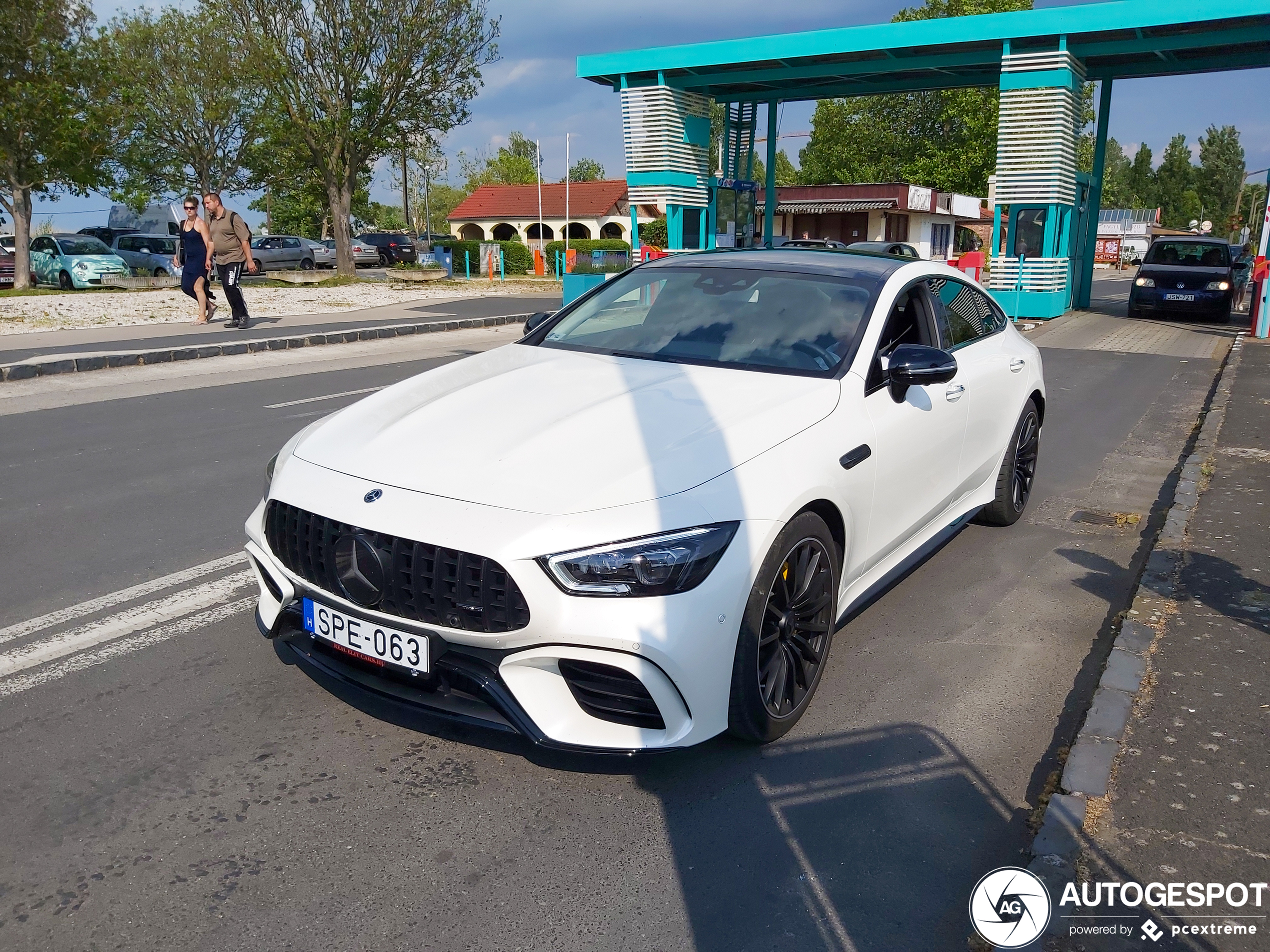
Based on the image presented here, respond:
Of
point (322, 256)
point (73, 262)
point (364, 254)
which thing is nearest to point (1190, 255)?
point (73, 262)

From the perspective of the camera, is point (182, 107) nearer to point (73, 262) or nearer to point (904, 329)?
point (73, 262)

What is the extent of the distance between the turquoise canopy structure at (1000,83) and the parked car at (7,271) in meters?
16.4

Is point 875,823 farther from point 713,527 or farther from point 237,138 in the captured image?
point 237,138

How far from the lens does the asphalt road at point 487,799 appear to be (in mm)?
2621

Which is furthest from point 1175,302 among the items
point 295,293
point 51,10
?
point 51,10

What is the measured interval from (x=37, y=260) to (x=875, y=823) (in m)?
31.4

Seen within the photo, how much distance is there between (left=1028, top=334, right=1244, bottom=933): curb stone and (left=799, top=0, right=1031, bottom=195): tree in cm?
5899

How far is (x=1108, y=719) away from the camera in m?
3.52

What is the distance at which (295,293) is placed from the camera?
84.7 feet

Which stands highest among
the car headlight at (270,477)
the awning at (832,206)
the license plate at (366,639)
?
the awning at (832,206)

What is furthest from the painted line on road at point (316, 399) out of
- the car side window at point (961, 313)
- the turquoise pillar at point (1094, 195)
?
the turquoise pillar at point (1094, 195)

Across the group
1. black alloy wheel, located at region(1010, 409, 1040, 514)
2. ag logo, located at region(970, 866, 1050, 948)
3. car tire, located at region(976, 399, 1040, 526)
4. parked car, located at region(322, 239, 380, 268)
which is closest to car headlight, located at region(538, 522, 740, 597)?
ag logo, located at region(970, 866, 1050, 948)

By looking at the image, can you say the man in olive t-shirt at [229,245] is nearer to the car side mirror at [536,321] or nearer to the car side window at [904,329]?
the car side mirror at [536,321]

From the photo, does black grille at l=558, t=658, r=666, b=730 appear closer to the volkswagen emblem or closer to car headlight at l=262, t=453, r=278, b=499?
the volkswagen emblem
